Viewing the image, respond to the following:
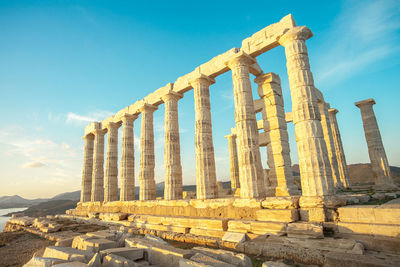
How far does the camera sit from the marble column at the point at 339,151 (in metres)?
20.5

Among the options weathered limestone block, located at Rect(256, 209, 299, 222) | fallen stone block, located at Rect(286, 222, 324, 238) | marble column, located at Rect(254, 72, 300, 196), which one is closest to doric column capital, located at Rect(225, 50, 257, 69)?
marble column, located at Rect(254, 72, 300, 196)

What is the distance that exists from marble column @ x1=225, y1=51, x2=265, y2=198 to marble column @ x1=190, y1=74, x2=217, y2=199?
8.15 feet

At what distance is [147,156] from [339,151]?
1812 centimetres

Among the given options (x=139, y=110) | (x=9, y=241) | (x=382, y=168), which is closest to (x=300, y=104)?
(x=139, y=110)

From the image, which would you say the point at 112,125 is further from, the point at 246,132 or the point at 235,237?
the point at 235,237

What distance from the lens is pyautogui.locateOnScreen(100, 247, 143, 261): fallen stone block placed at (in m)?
5.90

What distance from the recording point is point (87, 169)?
83.9ft

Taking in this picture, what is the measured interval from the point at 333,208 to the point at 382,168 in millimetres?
16639

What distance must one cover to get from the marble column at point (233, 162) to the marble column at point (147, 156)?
9.70 m

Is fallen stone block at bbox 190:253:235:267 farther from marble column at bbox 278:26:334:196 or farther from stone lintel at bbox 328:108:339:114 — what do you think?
stone lintel at bbox 328:108:339:114

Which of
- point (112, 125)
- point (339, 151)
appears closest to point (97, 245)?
point (112, 125)

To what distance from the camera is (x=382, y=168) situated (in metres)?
20.3

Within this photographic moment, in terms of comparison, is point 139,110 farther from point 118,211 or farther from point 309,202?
point 309,202

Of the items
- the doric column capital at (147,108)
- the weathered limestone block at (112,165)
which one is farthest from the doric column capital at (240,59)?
the weathered limestone block at (112,165)
